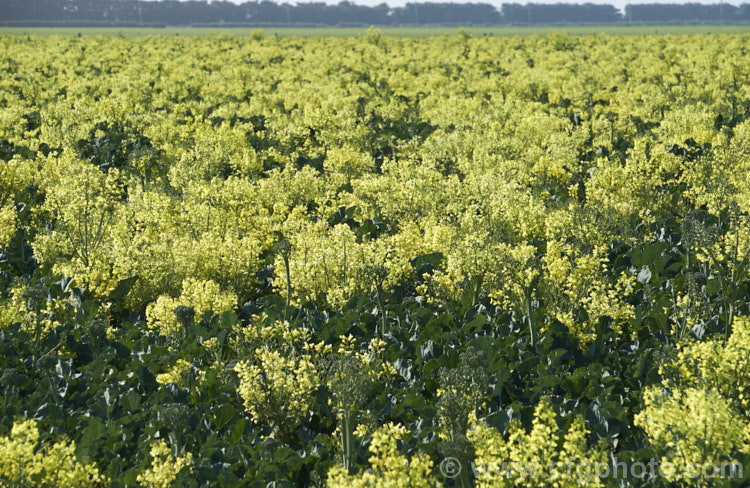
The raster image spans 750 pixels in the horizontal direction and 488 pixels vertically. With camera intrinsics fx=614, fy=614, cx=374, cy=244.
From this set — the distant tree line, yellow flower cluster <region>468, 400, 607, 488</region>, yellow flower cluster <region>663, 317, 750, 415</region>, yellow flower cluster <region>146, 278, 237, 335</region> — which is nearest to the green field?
the distant tree line

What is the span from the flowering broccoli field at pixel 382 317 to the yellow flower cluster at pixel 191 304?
4cm

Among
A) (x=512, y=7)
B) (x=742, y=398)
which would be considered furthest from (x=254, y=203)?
(x=512, y=7)

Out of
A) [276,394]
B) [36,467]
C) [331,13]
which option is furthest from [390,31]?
[36,467]

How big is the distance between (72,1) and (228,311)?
13661cm

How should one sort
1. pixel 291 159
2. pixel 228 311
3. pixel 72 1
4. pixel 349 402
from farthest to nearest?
1. pixel 72 1
2. pixel 291 159
3. pixel 228 311
4. pixel 349 402

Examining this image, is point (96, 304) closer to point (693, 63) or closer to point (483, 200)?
point (483, 200)

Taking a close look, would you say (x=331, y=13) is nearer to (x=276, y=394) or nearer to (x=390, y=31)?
(x=390, y=31)

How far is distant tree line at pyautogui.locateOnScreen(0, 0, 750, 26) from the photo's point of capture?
120 metres

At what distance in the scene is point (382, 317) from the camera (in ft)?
27.8

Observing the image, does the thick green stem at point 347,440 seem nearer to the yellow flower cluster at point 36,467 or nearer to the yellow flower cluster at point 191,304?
the yellow flower cluster at point 36,467

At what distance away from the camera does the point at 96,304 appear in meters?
9.02

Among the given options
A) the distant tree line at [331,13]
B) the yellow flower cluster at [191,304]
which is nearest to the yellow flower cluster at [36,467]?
the yellow flower cluster at [191,304]

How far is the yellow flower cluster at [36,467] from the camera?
489 centimetres

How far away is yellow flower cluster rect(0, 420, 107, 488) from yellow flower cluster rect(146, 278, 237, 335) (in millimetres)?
3177
